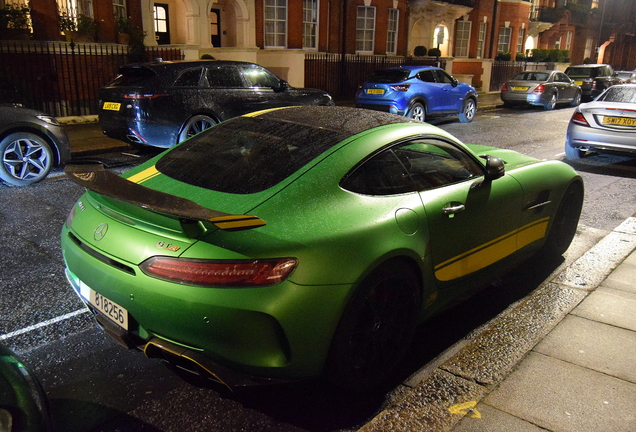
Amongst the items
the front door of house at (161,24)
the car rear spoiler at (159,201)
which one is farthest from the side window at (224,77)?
the front door of house at (161,24)

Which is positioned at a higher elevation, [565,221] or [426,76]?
[426,76]

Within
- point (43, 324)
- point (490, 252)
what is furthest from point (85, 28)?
point (490, 252)

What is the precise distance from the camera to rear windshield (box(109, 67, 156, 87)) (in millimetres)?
9036

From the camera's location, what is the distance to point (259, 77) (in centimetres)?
1027

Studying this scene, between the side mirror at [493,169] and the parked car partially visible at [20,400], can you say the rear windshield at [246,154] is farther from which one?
the parked car partially visible at [20,400]

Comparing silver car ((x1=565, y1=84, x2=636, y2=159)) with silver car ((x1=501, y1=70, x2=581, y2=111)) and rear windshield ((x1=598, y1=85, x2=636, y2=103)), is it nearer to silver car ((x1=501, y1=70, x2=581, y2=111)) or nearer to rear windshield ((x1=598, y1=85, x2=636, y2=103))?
rear windshield ((x1=598, y1=85, x2=636, y2=103))

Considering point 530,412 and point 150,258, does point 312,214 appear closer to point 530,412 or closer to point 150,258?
point 150,258

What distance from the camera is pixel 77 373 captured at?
3.09 meters

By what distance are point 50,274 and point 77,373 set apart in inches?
63.4

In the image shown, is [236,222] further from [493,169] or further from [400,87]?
[400,87]

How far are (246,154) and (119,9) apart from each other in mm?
15658

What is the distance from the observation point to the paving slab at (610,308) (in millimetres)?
3863

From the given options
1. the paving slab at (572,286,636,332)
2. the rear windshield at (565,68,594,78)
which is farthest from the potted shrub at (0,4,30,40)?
the rear windshield at (565,68,594,78)

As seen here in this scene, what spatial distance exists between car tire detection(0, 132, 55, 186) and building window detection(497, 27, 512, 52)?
32173 mm
